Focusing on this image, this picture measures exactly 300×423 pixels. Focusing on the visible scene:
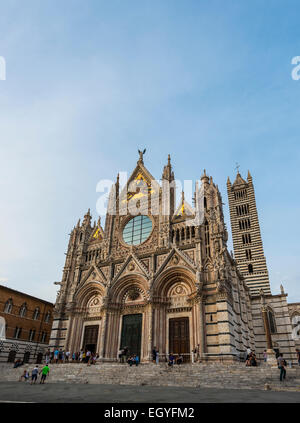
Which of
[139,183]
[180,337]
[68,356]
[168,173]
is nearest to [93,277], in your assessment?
[68,356]

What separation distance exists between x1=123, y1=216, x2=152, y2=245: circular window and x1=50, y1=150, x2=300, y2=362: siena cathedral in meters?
0.12

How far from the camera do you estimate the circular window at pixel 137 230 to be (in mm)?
30250

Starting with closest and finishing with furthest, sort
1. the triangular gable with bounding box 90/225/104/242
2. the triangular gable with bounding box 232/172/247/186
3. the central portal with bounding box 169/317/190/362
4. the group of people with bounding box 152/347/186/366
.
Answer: the group of people with bounding box 152/347/186/366, the central portal with bounding box 169/317/190/362, the triangular gable with bounding box 90/225/104/242, the triangular gable with bounding box 232/172/247/186

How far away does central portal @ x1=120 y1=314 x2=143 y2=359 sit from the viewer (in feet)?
82.0

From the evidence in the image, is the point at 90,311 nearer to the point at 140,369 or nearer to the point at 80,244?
the point at 80,244

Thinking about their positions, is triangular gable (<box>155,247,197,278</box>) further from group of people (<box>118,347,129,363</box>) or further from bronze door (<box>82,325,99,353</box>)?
bronze door (<box>82,325,99,353</box>)

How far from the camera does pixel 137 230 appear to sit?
102ft

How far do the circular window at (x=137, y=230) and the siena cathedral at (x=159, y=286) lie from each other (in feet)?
0.39

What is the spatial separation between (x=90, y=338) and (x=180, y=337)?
30.8ft

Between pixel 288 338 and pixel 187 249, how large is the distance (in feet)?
60.0

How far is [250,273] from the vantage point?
41.3 m

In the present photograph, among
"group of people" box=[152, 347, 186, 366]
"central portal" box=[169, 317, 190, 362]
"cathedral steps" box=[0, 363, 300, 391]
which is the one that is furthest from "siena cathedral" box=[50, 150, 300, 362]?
"cathedral steps" box=[0, 363, 300, 391]

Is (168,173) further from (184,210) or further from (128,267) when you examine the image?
(128,267)
